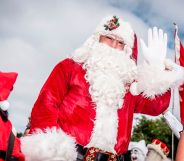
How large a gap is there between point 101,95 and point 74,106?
285 mm

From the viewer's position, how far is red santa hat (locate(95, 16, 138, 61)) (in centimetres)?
420

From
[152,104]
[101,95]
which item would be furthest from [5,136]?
[152,104]

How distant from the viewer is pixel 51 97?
368cm

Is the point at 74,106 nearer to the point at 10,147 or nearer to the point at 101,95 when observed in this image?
the point at 101,95

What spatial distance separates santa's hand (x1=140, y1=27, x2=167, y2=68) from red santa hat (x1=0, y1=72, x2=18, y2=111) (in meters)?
1.71

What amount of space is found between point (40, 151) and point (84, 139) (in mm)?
572

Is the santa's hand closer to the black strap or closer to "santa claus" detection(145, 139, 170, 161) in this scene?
the black strap

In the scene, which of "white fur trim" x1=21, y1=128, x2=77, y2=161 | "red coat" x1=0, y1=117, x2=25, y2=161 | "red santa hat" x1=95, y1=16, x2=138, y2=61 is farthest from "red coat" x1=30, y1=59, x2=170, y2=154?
"red coat" x1=0, y1=117, x2=25, y2=161

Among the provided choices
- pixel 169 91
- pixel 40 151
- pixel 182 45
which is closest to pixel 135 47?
pixel 169 91

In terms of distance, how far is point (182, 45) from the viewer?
6496 millimetres

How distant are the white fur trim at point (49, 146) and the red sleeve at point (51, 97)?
179 millimetres

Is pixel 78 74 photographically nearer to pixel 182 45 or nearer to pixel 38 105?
pixel 38 105

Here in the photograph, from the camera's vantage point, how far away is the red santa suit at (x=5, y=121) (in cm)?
253

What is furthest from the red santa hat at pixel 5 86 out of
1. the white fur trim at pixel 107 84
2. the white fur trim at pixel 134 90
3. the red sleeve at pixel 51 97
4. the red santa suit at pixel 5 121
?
the white fur trim at pixel 134 90
